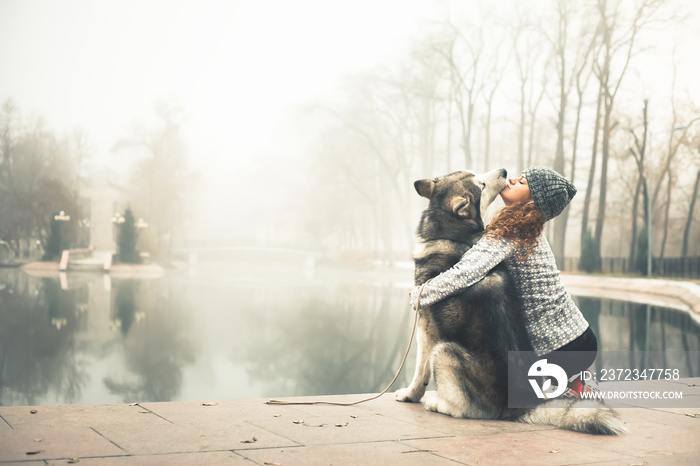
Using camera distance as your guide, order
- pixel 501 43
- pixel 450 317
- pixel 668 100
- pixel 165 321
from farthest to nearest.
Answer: pixel 501 43, pixel 668 100, pixel 165 321, pixel 450 317

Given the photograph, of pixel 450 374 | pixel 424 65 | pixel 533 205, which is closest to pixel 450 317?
pixel 450 374

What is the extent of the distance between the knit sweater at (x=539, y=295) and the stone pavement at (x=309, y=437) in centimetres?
39

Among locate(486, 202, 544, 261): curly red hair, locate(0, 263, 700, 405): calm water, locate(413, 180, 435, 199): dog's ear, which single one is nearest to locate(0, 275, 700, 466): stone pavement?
locate(486, 202, 544, 261): curly red hair

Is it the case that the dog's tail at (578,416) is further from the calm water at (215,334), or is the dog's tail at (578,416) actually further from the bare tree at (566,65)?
the bare tree at (566,65)

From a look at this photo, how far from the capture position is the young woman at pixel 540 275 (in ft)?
8.79

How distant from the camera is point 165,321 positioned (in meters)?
9.34

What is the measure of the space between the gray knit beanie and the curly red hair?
0.04 meters

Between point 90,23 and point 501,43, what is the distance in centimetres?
742

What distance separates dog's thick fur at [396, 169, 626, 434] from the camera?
2.59 meters

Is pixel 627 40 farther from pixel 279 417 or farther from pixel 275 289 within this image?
pixel 279 417

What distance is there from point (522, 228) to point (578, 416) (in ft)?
2.56

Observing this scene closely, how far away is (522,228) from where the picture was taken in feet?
8.79

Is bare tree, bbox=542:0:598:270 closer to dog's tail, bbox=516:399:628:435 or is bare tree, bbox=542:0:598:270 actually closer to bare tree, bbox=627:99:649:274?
bare tree, bbox=627:99:649:274

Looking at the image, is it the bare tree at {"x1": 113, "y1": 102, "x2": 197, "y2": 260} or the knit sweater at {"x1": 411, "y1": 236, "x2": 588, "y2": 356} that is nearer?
the knit sweater at {"x1": 411, "y1": 236, "x2": 588, "y2": 356}
